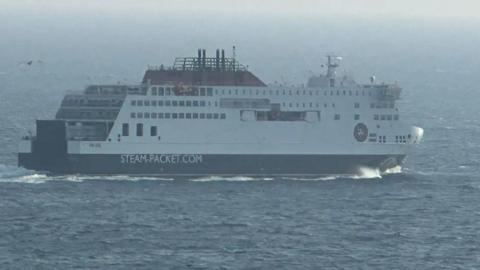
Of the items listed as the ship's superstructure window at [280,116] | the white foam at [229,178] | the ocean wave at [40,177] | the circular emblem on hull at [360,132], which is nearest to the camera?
the ocean wave at [40,177]

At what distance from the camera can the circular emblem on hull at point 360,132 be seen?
10350cm

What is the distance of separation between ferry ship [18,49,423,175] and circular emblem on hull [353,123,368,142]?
6 cm

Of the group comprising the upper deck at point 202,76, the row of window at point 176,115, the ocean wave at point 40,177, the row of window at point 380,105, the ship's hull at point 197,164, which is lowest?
the ocean wave at point 40,177

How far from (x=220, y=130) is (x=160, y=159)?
4.20m

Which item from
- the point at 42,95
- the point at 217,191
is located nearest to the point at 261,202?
the point at 217,191

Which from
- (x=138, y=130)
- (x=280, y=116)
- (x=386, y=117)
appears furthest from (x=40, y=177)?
(x=386, y=117)

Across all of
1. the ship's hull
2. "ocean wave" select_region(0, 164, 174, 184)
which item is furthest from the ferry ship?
"ocean wave" select_region(0, 164, 174, 184)

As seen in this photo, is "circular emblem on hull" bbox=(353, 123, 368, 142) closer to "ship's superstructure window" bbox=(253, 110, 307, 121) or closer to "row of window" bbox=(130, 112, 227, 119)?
"ship's superstructure window" bbox=(253, 110, 307, 121)

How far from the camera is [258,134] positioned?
102m

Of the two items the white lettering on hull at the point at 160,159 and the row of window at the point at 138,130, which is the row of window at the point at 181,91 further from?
the white lettering on hull at the point at 160,159

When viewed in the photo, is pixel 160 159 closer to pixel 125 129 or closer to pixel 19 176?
pixel 125 129

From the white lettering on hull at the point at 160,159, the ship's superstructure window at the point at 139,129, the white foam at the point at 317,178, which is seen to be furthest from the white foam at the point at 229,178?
the ship's superstructure window at the point at 139,129

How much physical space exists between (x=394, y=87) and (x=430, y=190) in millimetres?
8813

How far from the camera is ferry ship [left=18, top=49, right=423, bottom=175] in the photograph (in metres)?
101
